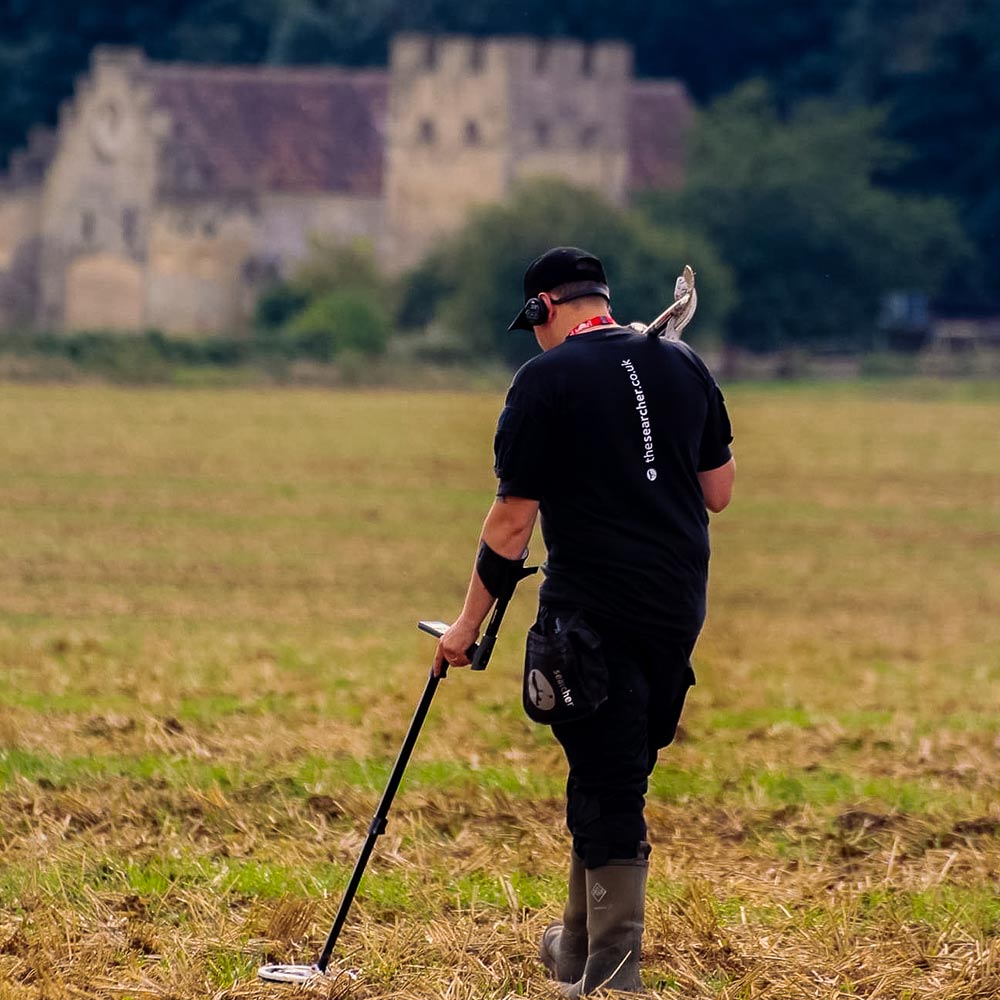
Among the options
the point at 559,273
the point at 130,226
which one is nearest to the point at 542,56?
the point at 130,226

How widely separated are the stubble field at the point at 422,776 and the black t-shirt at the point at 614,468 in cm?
120

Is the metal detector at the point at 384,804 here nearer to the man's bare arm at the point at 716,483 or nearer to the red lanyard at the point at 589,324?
the man's bare arm at the point at 716,483

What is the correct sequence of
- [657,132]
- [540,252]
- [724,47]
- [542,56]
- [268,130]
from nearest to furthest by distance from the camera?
[540,252] → [542,56] → [268,130] → [657,132] → [724,47]

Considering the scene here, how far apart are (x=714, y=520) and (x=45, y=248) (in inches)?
2471

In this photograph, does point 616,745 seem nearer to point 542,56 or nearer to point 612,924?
point 612,924

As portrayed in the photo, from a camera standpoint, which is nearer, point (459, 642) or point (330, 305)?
point (459, 642)

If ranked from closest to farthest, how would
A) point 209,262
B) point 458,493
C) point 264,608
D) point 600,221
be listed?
point 264,608 < point 458,493 < point 600,221 < point 209,262

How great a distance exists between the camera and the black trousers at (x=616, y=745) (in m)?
6.95

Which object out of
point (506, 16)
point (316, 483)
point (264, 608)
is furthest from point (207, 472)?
point (506, 16)

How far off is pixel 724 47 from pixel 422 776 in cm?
9341

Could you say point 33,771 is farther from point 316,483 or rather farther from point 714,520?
point 316,483

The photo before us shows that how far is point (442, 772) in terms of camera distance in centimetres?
1045

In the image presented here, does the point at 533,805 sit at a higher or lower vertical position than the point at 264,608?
higher

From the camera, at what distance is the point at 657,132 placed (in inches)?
3536
